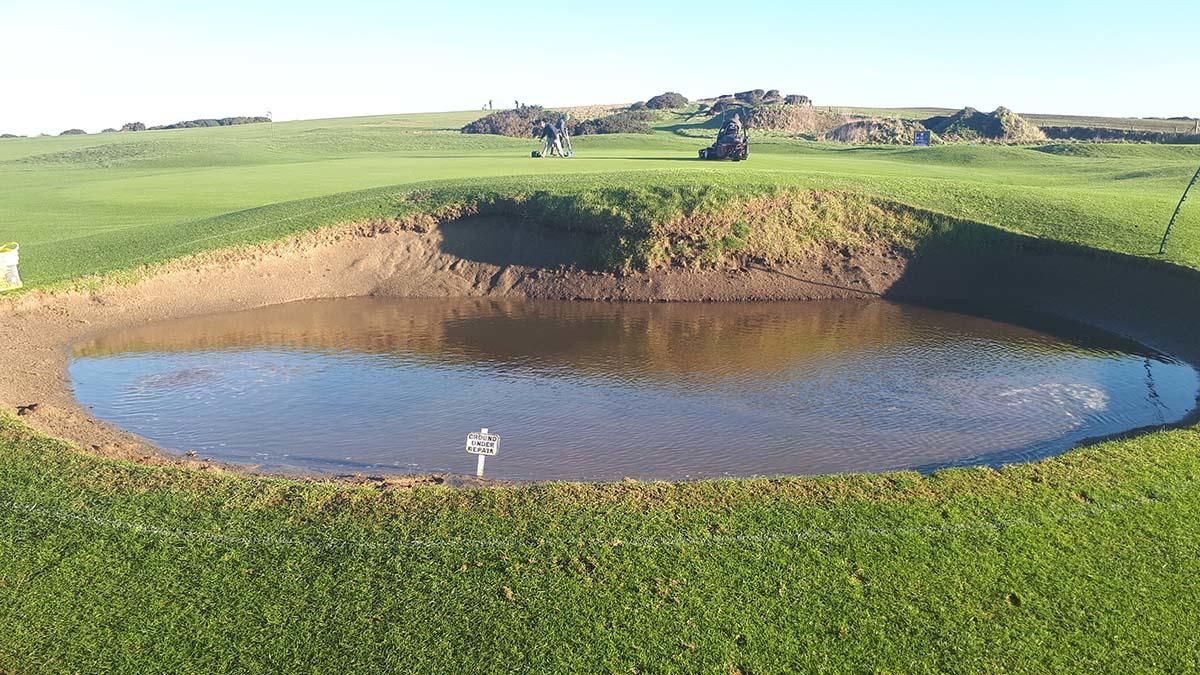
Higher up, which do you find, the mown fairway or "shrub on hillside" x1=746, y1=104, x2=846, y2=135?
"shrub on hillside" x1=746, y1=104, x2=846, y2=135

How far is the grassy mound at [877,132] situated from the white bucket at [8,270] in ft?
223

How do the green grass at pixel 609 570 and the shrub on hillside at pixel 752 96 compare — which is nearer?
the green grass at pixel 609 570

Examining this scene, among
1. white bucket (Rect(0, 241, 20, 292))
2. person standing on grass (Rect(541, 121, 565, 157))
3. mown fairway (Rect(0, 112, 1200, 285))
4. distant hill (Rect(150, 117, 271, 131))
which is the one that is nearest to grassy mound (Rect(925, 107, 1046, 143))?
mown fairway (Rect(0, 112, 1200, 285))

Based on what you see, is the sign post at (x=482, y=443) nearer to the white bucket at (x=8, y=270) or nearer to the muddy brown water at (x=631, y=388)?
the muddy brown water at (x=631, y=388)

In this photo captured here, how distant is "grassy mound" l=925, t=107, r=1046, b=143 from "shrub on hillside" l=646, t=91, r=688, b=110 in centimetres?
5241

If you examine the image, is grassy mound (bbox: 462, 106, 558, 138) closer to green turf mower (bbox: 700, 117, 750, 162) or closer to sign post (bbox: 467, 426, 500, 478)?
green turf mower (bbox: 700, 117, 750, 162)

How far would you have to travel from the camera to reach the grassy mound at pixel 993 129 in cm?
7256

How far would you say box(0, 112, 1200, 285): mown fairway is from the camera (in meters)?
24.9

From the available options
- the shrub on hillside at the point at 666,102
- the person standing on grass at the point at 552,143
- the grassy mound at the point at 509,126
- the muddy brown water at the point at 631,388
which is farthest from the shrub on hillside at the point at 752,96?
the muddy brown water at the point at 631,388

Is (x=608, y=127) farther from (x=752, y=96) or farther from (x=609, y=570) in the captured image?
(x=609, y=570)

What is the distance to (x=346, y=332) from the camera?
71.6 feet

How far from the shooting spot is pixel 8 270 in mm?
20969

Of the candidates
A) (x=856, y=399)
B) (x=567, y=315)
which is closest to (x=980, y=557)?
(x=856, y=399)

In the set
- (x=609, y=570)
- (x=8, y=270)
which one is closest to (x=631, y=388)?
(x=609, y=570)
